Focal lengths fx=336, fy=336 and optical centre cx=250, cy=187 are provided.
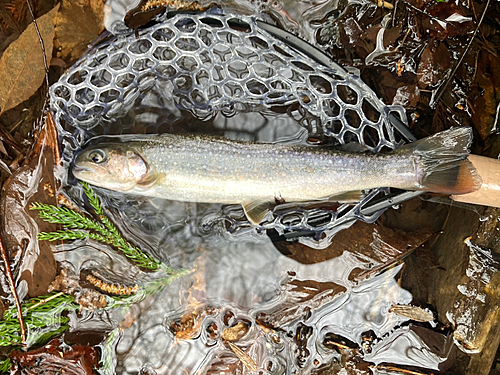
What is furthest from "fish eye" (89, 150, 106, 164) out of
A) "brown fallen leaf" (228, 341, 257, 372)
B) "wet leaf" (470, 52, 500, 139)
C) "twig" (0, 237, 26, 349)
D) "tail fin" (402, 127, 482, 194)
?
"wet leaf" (470, 52, 500, 139)

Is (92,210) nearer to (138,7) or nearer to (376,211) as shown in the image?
(138,7)

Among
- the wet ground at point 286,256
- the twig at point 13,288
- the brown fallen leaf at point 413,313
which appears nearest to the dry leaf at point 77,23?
the wet ground at point 286,256

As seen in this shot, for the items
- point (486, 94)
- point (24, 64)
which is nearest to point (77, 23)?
point (24, 64)

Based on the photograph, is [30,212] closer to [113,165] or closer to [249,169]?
[113,165]

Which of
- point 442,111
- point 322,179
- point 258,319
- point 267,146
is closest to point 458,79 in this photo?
point 442,111

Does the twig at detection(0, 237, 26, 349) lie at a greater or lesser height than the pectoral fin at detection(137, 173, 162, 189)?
lesser

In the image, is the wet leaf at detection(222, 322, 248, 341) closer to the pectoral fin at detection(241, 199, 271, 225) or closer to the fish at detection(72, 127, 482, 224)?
the pectoral fin at detection(241, 199, 271, 225)
